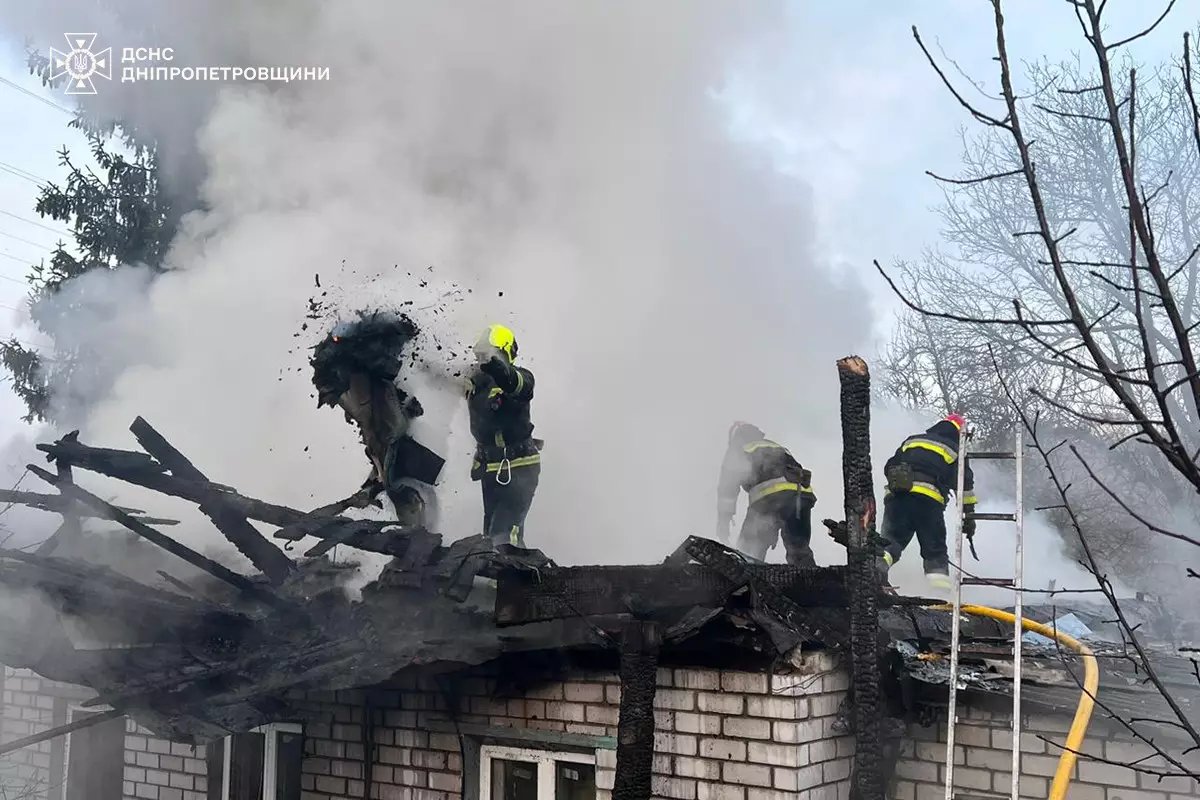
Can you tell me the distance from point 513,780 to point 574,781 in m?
0.42

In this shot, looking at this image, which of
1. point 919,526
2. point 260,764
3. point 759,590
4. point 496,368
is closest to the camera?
point 759,590

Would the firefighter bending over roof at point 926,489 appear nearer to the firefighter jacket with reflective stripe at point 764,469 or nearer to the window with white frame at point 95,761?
the firefighter jacket with reflective stripe at point 764,469

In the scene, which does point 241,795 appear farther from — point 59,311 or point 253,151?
point 59,311

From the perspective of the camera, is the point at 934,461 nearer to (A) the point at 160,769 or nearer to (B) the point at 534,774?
(B) the point at 534,774

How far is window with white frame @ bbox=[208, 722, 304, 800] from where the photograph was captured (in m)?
6.78

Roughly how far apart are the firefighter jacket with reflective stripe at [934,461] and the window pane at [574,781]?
3.14m

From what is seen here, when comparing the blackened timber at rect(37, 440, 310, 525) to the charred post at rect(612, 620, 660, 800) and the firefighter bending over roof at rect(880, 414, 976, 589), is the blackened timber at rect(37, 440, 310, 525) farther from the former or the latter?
the firefighter bending over roof at rect(880, 414, 976, 589)

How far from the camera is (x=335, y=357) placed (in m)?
7.75

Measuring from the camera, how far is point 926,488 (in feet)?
24.3

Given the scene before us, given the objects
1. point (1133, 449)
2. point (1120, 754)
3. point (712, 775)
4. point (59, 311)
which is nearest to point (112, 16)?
point (59, 311)

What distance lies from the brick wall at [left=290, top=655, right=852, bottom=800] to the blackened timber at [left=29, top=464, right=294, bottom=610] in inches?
46.4

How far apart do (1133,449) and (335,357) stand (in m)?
14.3

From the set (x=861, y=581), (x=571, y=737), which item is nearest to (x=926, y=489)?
(x=861, y=581)

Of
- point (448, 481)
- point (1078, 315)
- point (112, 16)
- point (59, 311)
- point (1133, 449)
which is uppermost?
point (112, 16)
